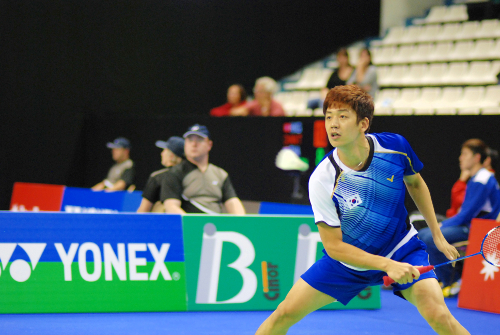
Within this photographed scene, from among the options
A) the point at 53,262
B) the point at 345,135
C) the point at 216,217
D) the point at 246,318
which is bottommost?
the point at 246,318

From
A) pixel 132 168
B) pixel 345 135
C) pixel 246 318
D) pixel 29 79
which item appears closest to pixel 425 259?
pixel 345 135

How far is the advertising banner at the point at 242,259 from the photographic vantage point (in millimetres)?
5344

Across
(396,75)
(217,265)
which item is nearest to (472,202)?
(217,265)

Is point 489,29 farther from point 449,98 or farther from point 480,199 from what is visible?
point 480,199

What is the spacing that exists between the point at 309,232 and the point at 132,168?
16.9 feet

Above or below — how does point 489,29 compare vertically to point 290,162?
above

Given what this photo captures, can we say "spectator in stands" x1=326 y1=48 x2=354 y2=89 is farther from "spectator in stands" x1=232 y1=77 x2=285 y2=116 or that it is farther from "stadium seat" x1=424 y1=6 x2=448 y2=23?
"stadium seat" x1=424 y1=6 x2=448 y2=23

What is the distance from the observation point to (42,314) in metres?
4.98

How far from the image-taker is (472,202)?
20.2 ft

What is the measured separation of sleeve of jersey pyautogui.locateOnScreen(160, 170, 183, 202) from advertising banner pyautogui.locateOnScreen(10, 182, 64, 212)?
4.47m

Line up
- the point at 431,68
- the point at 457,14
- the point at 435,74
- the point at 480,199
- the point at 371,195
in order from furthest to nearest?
the point at 457,14 → the point at 431,68 → the point at 435,74 → the point at 480,199 → the point at 371,195

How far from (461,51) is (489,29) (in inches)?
33.7

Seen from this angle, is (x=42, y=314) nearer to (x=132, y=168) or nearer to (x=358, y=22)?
(x=132, y=168)

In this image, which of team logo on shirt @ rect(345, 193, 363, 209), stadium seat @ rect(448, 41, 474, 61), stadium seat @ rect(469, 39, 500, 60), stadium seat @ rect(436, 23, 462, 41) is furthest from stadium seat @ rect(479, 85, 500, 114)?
team logo on shirt @ rect(345, 193, 363, 209)
